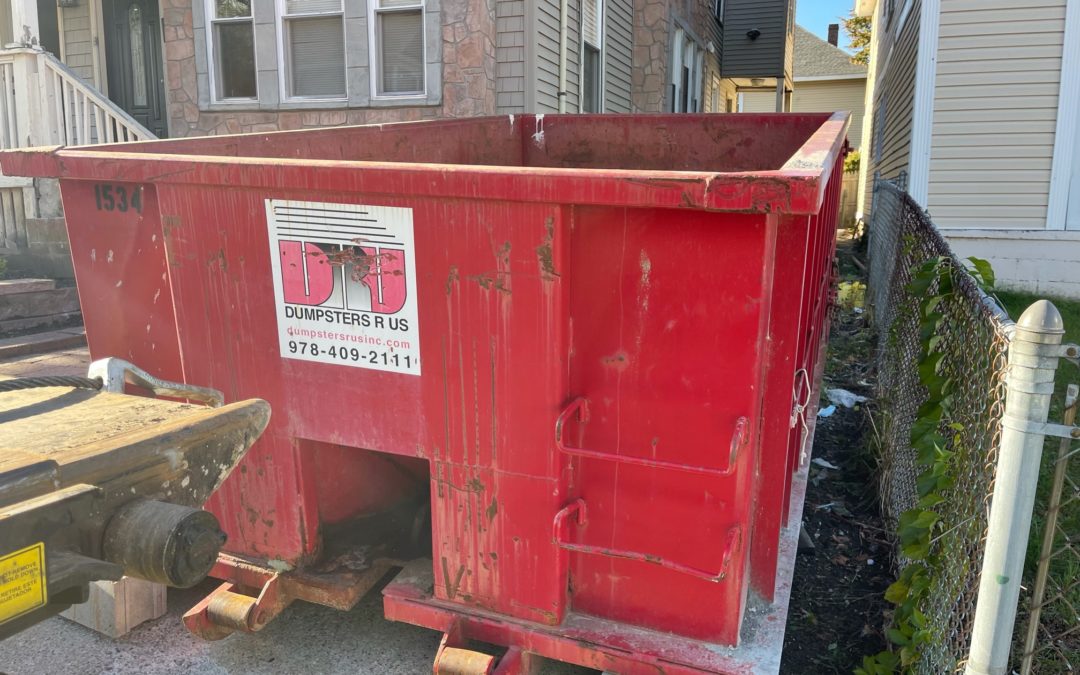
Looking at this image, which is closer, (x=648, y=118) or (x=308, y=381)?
(x=308, y=381)

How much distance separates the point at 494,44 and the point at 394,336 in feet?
21.9

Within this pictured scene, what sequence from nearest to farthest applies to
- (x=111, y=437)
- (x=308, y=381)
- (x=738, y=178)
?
(x=111, y=437) → (x=738, y=178) → (x=308, y=381)

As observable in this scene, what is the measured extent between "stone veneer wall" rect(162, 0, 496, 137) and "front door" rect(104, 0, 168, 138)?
7.92 ft

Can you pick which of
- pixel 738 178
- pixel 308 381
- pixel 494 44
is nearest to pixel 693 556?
pixel 738 178

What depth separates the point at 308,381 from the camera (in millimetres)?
2537

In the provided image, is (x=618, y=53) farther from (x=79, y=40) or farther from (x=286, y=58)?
(x=79, y=40)

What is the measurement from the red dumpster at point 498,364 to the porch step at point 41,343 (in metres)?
4.13

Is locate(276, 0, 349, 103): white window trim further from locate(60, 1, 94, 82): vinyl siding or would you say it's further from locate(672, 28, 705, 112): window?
locate(672, 28, 705, 112): window

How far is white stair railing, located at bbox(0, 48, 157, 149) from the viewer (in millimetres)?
8430

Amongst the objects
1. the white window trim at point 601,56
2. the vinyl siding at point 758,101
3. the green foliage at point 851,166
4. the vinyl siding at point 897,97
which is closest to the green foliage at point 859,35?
the vinyl siding at point 758,101

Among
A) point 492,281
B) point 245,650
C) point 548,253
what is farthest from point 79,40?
point 548,253

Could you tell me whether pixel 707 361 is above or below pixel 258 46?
below

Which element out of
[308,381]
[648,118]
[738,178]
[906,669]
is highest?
[648,118]

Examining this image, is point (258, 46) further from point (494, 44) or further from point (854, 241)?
point (854, 241)
